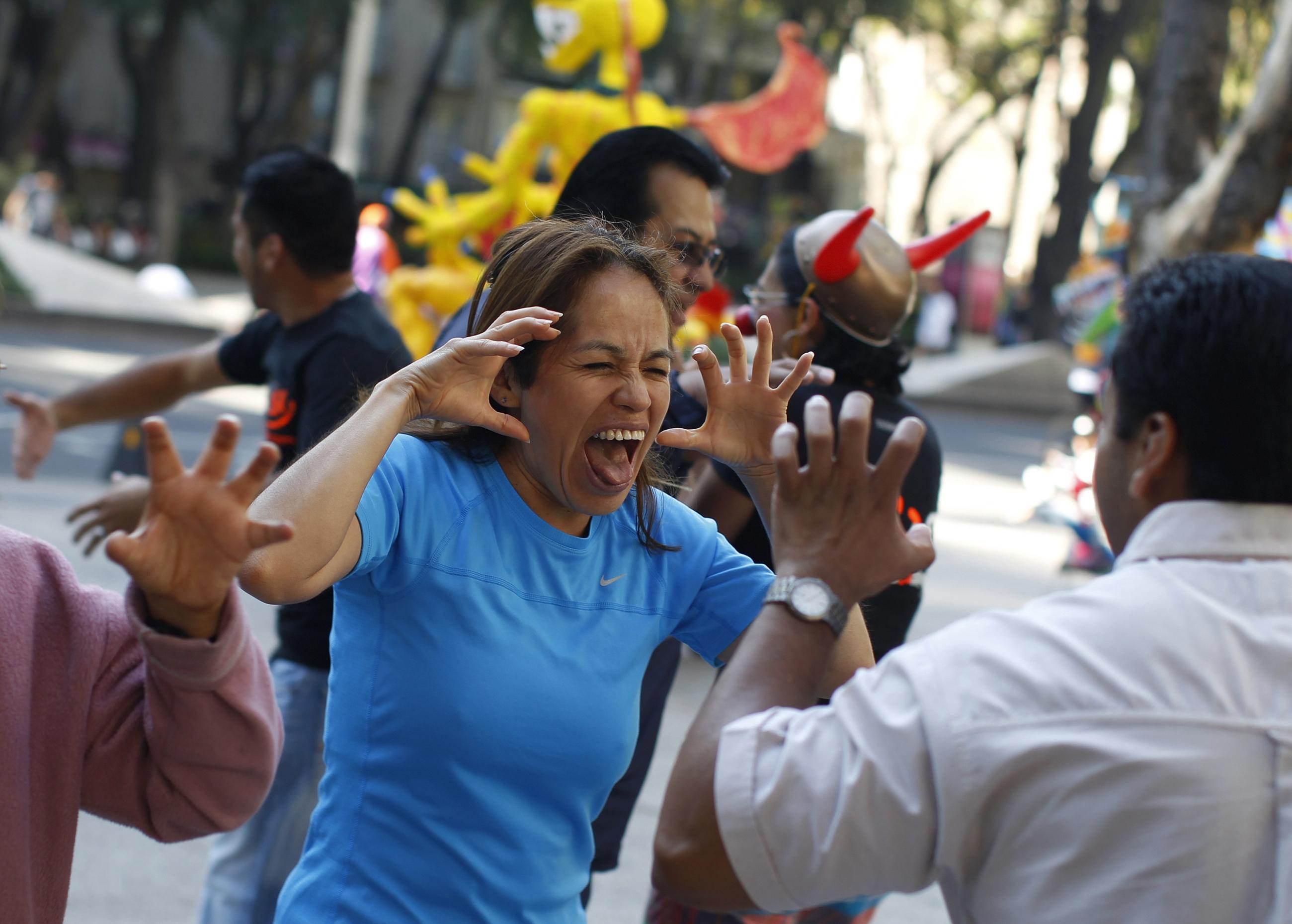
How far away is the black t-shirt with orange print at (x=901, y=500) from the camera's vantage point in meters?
2.85

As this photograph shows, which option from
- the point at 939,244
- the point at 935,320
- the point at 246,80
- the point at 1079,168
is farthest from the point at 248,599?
the point at 246,80

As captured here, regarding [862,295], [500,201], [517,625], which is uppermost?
[862,295]

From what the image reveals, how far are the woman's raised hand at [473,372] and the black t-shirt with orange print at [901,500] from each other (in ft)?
2.99

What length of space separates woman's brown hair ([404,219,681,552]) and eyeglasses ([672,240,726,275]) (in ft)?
2.62

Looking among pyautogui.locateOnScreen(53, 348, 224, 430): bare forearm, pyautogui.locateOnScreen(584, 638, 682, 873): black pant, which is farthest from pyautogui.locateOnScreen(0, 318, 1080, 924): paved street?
pyautogui.locateOnScreen(584, 638, 682, 873): black pant

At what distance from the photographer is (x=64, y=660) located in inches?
59.9

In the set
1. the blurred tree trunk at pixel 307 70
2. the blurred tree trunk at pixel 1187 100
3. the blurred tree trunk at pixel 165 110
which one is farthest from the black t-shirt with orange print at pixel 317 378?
the blurred tree trunk at pixel 307 70

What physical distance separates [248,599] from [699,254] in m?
4.28

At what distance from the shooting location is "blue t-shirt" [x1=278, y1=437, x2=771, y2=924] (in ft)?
6.02

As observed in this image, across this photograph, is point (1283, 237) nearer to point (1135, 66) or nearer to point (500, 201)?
point (500, 201)

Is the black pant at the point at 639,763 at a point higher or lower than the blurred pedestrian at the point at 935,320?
higher

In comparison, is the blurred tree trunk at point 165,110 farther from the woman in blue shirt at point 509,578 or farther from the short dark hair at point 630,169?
the woman in blue shirt at point 509,578

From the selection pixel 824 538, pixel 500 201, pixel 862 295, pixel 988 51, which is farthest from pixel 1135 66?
pixel 824 538

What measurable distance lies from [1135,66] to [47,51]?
2103 cm
